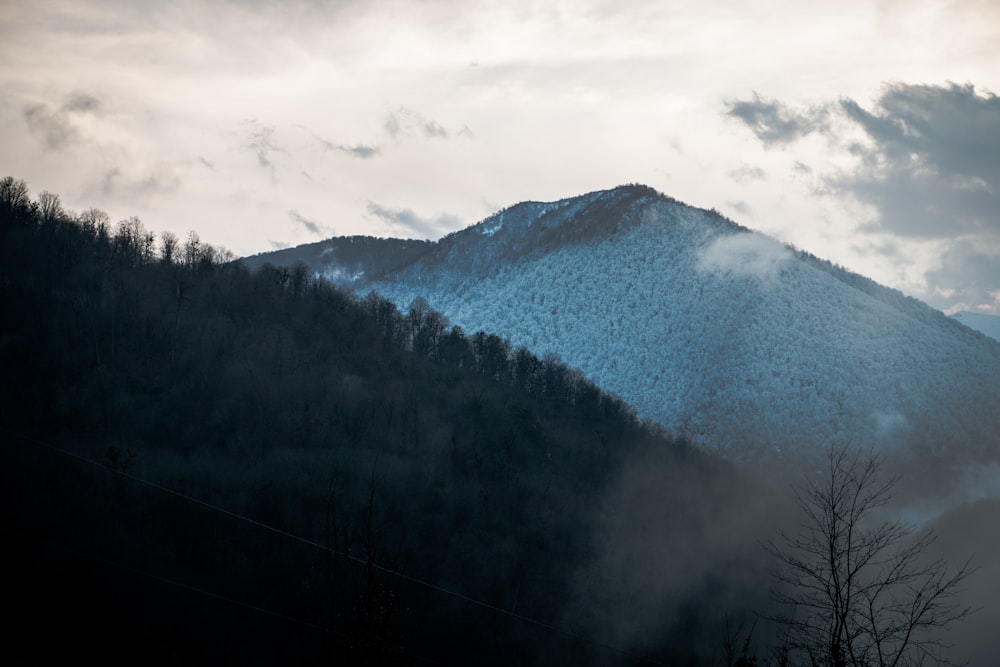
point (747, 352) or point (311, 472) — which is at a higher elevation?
point (747, 352)

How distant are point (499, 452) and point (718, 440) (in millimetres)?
65531

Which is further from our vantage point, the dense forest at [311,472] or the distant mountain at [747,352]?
the distant mountain at [747,352]

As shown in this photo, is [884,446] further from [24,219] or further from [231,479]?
[24,219]

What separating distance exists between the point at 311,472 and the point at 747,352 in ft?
376

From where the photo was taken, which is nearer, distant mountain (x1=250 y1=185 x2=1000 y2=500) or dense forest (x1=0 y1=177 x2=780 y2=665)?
dense forest (x1=0 y1=177 x2=780 y2=665)

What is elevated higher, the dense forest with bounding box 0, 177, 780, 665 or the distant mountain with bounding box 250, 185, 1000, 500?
the distant mountain with bounding box 250, 185, 1000, 500

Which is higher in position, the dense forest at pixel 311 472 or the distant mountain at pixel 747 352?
the distant mountain at pixel 747 352

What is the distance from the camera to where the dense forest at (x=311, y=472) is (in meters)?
A: 63.1

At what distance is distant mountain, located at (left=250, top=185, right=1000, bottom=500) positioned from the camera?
160250 mm

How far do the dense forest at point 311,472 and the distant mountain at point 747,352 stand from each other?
33.4 metres

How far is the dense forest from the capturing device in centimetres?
6312

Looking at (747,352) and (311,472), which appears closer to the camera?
(311,472)

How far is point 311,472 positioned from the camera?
87000mm

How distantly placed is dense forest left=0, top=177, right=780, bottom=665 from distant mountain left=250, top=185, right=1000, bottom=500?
110 ft
